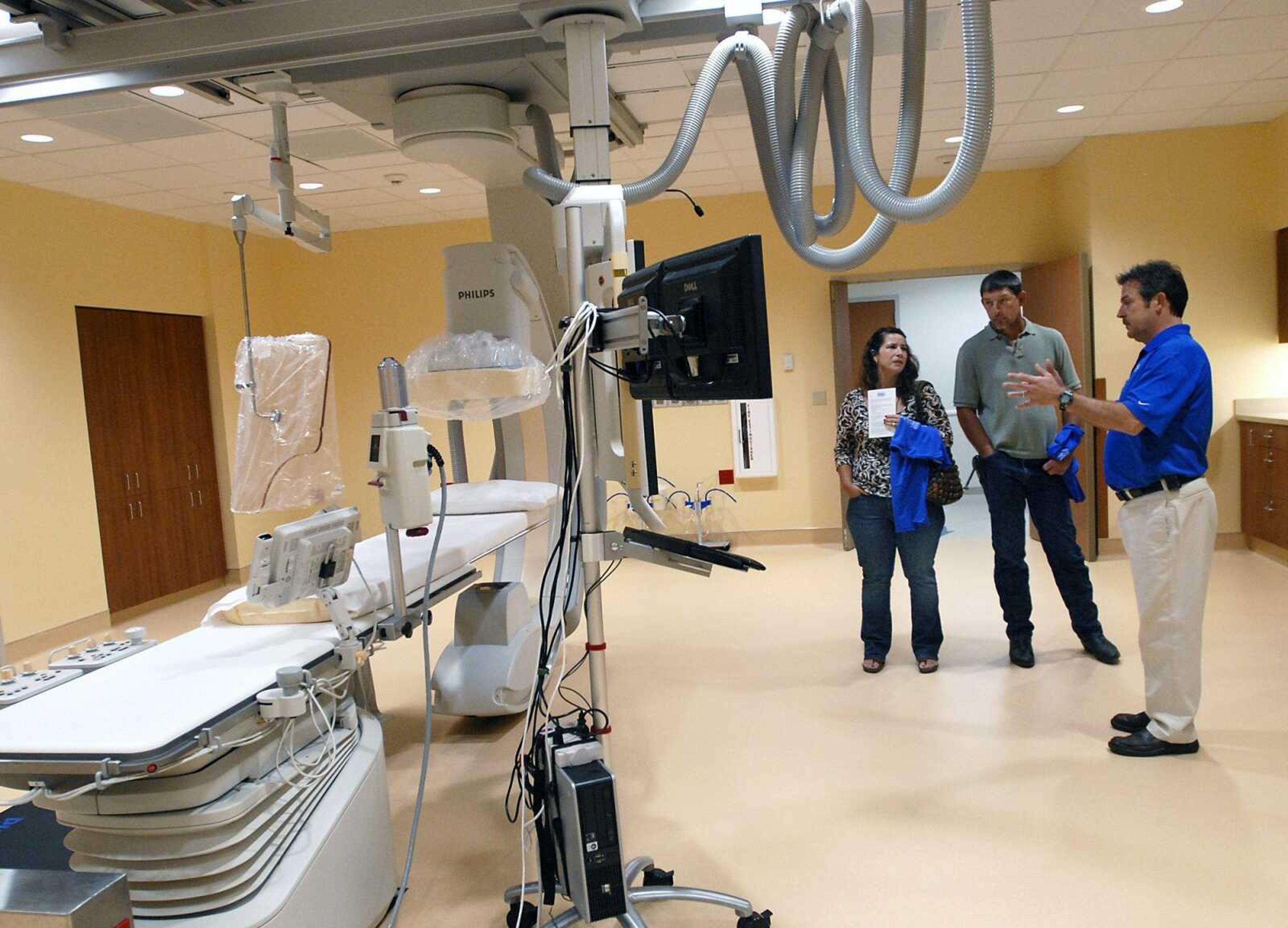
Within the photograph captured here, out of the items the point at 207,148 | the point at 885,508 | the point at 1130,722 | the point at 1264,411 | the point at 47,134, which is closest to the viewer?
the point at 1130,722

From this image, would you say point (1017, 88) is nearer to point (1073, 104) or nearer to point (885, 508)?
point (1073, 104)

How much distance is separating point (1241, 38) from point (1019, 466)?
2.15m

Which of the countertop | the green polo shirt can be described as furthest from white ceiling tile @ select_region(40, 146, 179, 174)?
the countertop

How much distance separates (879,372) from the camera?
3609 millimetres

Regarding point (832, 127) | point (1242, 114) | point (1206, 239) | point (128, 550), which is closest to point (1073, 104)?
point (1242, 114)

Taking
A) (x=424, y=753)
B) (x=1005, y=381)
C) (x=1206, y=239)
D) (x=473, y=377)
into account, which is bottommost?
(x=424, y=753)

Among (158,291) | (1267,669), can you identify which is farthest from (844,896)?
(158,291)

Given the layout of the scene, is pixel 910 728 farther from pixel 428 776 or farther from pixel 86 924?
pixel 86 924

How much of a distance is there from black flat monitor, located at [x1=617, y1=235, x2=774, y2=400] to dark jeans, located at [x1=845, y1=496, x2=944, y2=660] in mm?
1885

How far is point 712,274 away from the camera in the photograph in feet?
5.87

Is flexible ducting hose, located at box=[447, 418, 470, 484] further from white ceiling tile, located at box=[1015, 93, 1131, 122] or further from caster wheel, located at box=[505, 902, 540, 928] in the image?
white ceiling tile, located at box=[1015, 93, 1131, 122]

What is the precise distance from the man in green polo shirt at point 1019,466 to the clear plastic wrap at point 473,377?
1.76 m

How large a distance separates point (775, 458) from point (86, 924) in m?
5.38

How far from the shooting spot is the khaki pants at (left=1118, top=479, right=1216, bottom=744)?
2.60m
